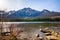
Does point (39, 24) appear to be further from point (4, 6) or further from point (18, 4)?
point (4, 6)

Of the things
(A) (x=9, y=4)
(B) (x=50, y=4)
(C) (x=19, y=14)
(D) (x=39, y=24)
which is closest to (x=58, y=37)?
(D) (x=39, y=24)

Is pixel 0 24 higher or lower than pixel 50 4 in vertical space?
lower

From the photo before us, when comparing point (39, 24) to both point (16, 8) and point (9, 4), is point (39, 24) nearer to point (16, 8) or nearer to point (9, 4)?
point (16, 8)

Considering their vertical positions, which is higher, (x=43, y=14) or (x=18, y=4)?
(x=18, y=4)

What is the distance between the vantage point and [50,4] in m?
1.30

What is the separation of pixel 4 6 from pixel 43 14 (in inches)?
19.3

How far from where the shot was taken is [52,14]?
128 centimetres

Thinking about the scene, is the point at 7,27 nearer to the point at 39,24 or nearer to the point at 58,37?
the point at 39,24

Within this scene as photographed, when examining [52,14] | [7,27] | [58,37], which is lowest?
[58,37]

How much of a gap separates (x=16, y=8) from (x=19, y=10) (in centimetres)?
4

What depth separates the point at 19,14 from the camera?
1304 millimetres

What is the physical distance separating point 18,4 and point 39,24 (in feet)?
1.16

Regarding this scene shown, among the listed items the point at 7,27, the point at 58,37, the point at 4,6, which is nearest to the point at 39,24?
the point at 58,37

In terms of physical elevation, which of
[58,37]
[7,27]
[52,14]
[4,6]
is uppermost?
[4,6]
